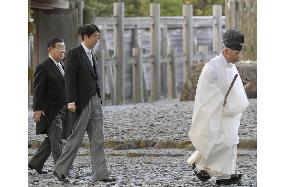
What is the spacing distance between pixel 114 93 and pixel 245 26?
6.97ft

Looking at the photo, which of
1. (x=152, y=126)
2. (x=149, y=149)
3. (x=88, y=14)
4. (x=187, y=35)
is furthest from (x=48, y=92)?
(x=187, y=35)

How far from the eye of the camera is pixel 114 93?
12.9 meters

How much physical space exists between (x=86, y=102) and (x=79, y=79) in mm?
163

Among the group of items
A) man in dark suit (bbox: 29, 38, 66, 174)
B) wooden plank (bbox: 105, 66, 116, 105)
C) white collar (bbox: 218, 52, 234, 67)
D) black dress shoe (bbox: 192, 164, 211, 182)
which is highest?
white collar (bbox: 218, 52, 234, 67)

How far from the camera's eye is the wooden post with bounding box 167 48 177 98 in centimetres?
1397

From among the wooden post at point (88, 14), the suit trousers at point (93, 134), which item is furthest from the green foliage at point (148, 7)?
→ the suit trousers at point (93, 134)

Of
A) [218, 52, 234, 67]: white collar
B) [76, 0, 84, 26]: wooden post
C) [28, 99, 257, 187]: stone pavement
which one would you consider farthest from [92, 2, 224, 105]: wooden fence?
[218, 52, 234, 67]: white collar

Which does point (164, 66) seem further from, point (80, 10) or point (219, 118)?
point (219, 118)

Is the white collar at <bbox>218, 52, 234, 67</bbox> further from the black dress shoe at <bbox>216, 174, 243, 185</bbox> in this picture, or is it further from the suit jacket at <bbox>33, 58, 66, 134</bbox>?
the suit jacket at <bbox>33, 58, 66, 134</bbox>

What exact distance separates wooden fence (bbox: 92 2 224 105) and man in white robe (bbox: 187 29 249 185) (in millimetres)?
5639

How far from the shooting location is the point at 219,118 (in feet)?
22.6

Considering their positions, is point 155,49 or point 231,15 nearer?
point 231,15

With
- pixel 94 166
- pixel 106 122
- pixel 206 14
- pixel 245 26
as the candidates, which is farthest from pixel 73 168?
pixel 206 14
